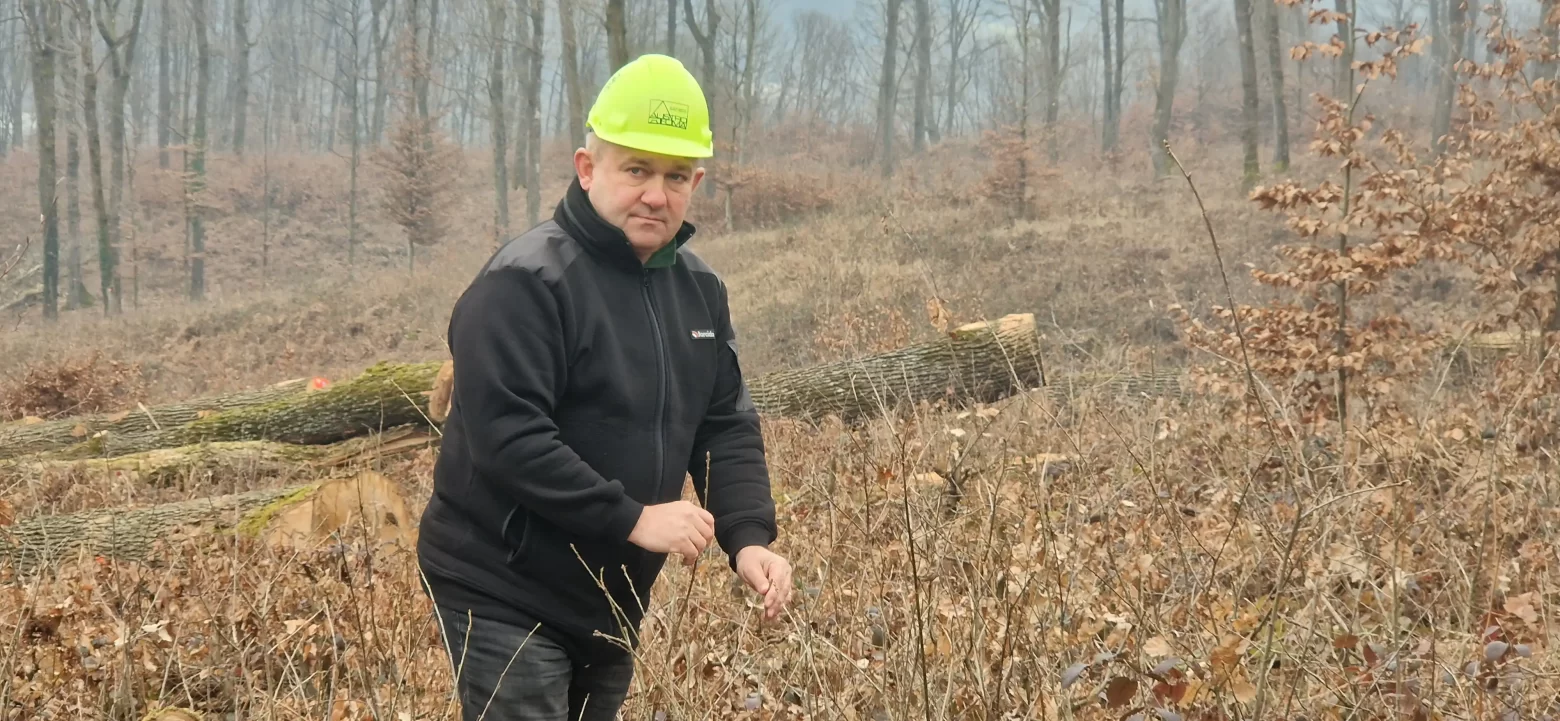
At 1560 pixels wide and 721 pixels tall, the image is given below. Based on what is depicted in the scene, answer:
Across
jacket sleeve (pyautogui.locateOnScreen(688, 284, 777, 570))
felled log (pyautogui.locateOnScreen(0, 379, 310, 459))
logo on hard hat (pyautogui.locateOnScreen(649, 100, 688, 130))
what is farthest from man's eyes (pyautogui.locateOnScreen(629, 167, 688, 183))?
felled log (pyautogui.locateOnScreen(0, 379, 310, 459))

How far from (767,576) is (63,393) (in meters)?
11.7

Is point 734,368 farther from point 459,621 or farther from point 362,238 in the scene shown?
point 362,238

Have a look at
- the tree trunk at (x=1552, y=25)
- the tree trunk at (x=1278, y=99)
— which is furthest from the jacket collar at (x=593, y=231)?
the tree trunk at (x=1278, y=99)

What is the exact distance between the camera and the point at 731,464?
2564 mm

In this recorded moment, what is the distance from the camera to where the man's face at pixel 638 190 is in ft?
7.57

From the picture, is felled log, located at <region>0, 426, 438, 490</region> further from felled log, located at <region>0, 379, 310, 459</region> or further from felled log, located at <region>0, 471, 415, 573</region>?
felled log, located at <region>0, 471, 415, 573</region>

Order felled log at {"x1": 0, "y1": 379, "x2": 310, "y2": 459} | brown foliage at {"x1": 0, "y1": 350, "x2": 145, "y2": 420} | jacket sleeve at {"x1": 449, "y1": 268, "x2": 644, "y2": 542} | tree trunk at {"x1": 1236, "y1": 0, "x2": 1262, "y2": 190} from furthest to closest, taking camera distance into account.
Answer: tree trunk at {"x1": 1236, "y1": 0, "x2": 1262, "y2": 190} < brown foliage at {"x1": 0, "y1": 350, "x2": 145, "y2": 420} < felled log at {"x1": 0, "y1": 379, "x2": 310, "y2": 459} < jacket sleeve at {"x1": 449, "y1": 268, "x2": 644, "y2": 542}

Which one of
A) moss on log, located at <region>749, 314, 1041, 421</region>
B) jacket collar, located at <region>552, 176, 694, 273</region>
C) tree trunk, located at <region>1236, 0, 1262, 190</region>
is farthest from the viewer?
tree trunk, located at <region>1236, 0, 1262, 190</region>

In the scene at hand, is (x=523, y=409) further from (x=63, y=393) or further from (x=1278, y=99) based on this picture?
(x=1278, y=99)

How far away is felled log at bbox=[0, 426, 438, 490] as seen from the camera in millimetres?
7090

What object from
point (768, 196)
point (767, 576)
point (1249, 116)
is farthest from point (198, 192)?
point (767, 576)

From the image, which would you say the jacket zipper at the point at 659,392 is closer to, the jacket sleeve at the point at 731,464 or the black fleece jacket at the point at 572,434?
the black fleece jacket at the point at 572,434

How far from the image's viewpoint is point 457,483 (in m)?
2.27

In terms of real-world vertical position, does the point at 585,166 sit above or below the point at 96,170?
below
